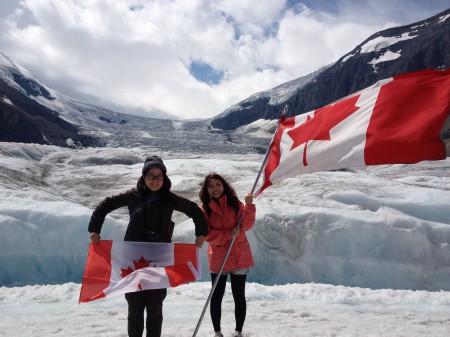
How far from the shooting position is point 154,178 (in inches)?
120

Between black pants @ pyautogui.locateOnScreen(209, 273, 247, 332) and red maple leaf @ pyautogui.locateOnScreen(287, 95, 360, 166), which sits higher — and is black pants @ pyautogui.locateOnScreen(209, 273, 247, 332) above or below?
below

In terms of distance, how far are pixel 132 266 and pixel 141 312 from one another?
1.39 ft

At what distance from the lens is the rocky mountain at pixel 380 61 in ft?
307

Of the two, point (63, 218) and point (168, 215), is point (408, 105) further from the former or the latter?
point (63, 218)

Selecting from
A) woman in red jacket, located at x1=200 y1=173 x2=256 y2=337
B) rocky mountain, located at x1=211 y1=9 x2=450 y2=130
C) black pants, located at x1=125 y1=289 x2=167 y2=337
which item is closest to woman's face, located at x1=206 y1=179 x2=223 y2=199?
woman in red jacket, located at x1=200 y1=173 x2=256 y2=337

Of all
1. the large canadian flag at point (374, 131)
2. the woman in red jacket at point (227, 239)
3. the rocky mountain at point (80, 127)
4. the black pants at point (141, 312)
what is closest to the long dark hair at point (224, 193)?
the woman in red jacket at point (227, 239)

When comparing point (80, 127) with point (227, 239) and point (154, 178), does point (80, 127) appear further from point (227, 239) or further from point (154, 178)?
point (154, 178)

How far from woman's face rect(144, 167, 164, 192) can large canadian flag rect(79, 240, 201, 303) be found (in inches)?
18.8

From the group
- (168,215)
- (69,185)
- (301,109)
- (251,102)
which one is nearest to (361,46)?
(301,109)

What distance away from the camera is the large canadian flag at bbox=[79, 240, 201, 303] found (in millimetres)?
3051

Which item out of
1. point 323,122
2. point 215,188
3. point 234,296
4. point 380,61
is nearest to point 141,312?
point 234,296

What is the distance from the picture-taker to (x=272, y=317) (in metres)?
4.98

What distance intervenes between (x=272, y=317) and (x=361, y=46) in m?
139

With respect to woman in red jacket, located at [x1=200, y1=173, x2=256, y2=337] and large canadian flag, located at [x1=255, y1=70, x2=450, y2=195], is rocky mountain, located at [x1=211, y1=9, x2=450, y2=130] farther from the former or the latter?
woman in red jacket, located at [x1=200, y1=173, x2=256, y2=337]
